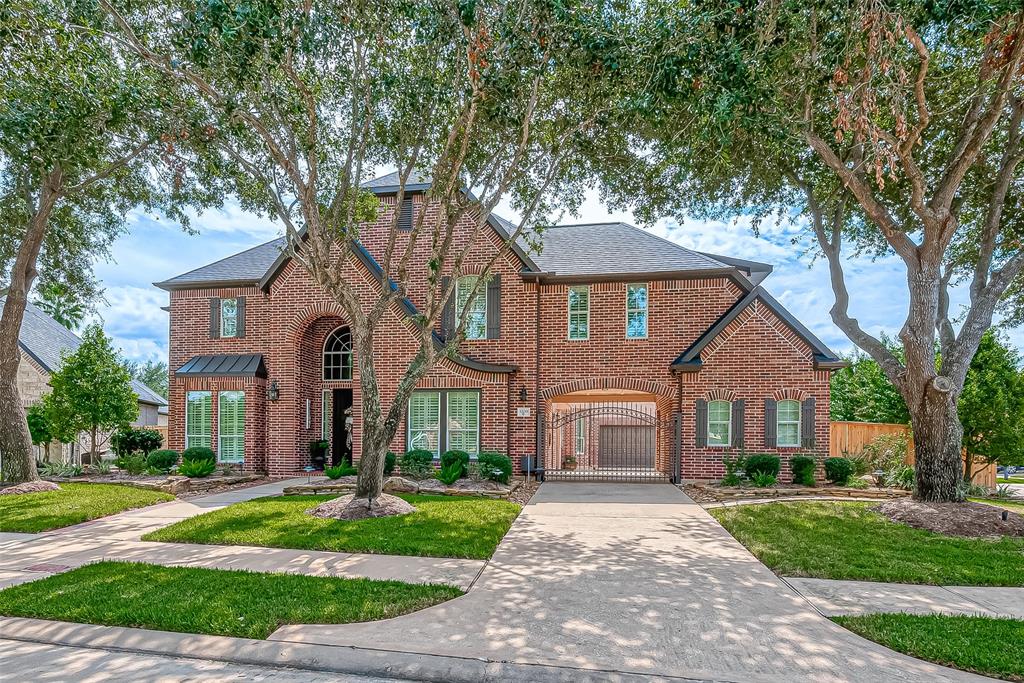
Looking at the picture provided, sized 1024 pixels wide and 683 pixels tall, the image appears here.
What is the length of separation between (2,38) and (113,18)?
2269 millimetres

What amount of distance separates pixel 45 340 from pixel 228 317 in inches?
537

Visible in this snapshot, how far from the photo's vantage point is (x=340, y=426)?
16.6 metres

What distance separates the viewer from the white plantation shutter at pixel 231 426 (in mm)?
15492

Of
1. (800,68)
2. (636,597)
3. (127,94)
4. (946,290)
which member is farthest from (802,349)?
(127,94)

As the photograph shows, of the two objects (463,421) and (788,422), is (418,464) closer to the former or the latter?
(463,421)

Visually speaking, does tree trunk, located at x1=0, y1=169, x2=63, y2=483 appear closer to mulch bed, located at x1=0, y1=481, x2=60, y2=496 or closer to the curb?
mulch bed, located at x1=0, y1=481, x2=60, y2=496

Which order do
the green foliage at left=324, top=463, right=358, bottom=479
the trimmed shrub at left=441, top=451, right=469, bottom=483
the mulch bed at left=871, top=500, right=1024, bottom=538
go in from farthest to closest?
the trimmed shrub at left=441, top=451, right=469, bottom=483 < the green foliage at left=324, top=463, right=358, bottom=479 < the mulch bed at left=871, top=500, right=1024, bottom=538

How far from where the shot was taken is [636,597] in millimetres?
5332

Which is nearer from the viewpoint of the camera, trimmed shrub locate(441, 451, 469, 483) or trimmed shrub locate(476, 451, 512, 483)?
trimmed shrub locate(476, 451, 512, 483)

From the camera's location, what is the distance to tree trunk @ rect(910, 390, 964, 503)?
30.2 feet

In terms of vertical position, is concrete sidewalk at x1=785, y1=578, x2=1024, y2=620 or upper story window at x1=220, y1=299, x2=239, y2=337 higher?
upper story window at x1=220, y1=299, x2=239, y2=337

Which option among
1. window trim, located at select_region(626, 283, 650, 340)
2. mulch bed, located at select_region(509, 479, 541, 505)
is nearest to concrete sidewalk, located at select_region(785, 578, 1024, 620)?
mulch bed, located at select_region(509, 479, 541, 505)

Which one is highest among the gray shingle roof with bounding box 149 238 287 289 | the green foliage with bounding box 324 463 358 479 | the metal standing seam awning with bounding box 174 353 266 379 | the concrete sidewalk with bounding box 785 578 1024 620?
the gray shingle roof with bounding box 149 238 287 289

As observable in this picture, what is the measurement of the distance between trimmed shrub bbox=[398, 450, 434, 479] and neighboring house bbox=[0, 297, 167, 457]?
1225cm
